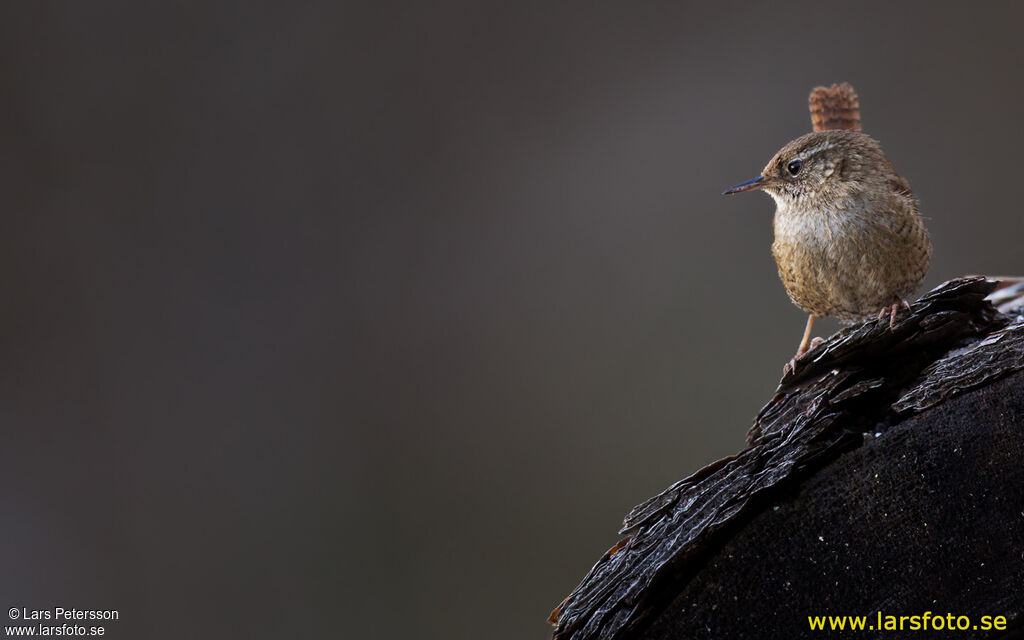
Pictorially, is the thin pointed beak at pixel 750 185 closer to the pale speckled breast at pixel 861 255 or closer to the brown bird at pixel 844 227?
the brown bird at pixel 844 227

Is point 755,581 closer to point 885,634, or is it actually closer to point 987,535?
point 885,634

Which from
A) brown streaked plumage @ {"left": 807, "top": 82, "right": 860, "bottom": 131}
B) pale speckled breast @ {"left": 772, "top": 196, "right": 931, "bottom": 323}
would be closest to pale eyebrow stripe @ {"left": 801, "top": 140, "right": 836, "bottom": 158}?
pale speckled breast @ {"left": 772, "top": 196, "right": 931, "bottom": 323}

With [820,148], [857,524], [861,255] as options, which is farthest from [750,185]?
[857,524]

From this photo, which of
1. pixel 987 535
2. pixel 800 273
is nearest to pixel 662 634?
pixel 987 535

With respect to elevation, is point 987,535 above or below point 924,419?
below

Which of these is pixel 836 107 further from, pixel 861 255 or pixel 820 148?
pixel 861 255
